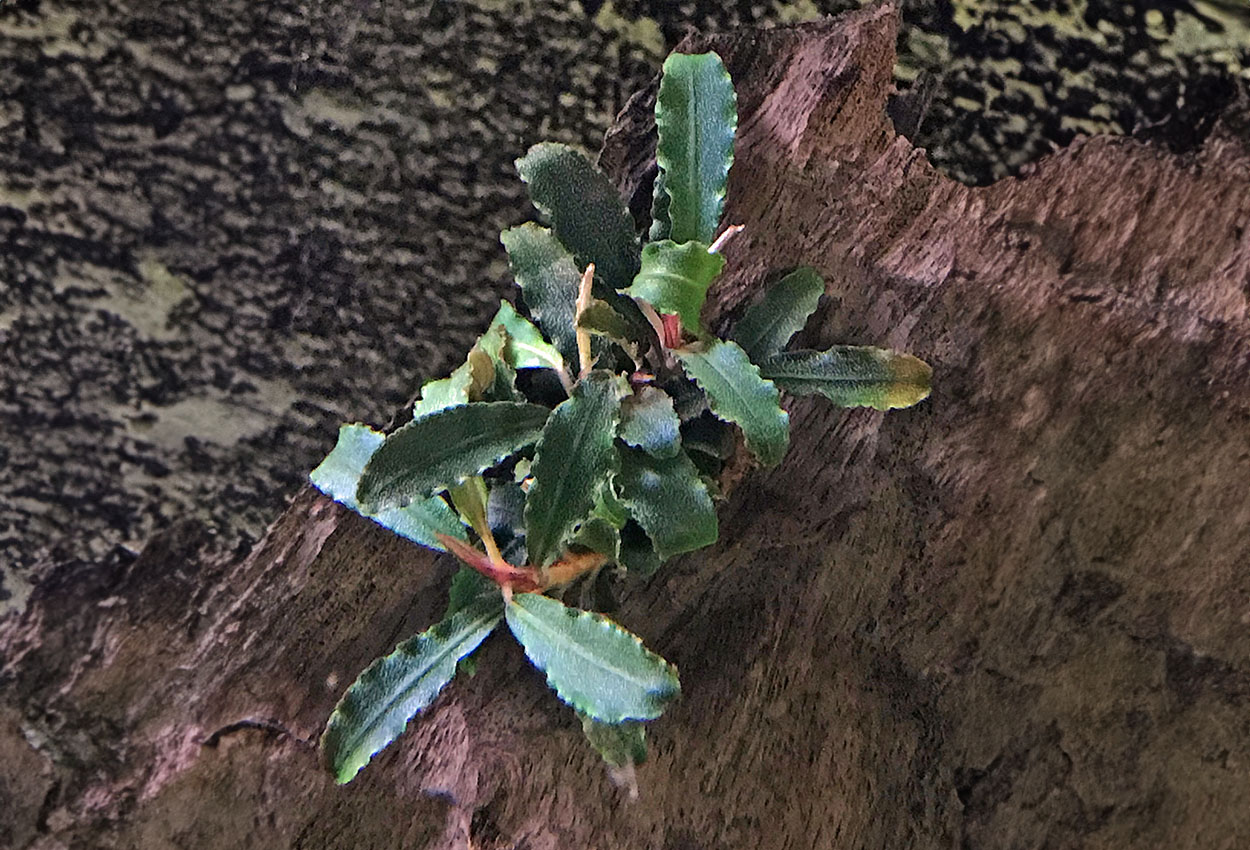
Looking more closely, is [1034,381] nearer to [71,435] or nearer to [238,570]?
[238,570]

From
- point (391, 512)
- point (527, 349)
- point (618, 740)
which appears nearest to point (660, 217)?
point (527, 349)

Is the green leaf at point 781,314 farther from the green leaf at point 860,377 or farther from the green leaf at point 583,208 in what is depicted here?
the green leaf at point 583,208

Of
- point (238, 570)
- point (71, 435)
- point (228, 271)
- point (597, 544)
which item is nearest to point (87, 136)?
point (228, 271)

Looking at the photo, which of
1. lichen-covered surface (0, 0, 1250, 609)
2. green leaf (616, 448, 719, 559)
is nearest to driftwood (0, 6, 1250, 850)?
lichen-covered surface (0, 0, 1250, 609)

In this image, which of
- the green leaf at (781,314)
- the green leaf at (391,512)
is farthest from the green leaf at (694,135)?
the green leaf at (391,512)

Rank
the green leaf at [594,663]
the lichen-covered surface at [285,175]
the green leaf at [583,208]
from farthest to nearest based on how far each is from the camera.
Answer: the lichen-covered surface at [285,175] → the green leaf at [583,208] → the green leaf at [594,663]

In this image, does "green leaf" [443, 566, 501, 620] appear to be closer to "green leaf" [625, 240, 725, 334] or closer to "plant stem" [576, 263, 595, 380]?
"plant stem" [576, 263, 595, 380]
